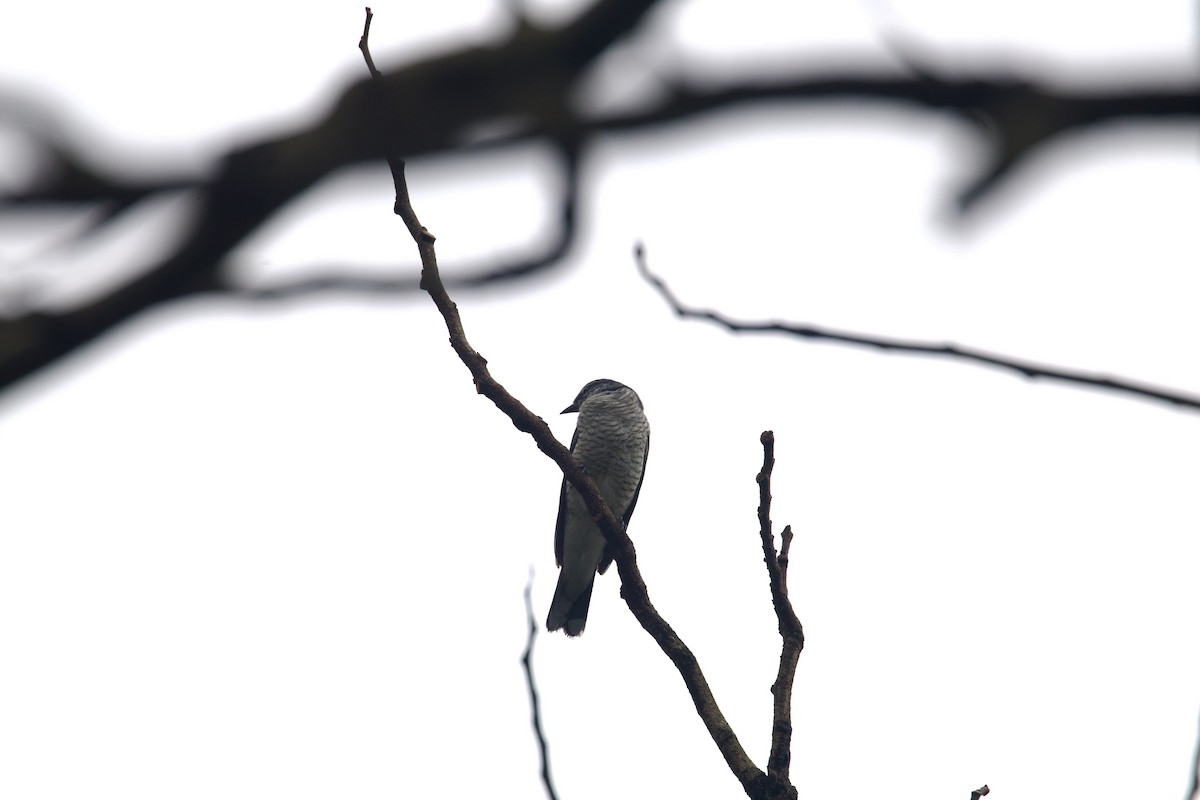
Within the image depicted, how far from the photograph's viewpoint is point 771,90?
1.31 metres

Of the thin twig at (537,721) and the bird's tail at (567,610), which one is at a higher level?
the bird's tail at (567,610)

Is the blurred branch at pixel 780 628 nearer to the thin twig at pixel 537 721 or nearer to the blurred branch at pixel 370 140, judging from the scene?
the thin twig at pixel 537 721

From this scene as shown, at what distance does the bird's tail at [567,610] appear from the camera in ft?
28.4

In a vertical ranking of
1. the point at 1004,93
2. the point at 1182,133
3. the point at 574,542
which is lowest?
the point at 1182,133

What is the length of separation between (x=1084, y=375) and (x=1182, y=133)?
2.80 ft

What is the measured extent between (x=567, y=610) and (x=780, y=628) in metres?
4.51

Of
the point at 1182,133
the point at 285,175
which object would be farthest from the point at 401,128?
the point at 1182,133

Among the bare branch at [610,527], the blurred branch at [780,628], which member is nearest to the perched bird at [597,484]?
the bare branch at [610,527]

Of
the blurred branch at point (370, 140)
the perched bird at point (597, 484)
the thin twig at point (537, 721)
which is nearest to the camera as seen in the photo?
the blurred branch at point (370, 140)

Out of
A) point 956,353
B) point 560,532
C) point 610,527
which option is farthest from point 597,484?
point 956,353

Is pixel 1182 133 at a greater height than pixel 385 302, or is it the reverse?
pixel 385 302

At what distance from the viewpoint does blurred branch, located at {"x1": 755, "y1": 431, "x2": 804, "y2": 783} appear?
159 inches

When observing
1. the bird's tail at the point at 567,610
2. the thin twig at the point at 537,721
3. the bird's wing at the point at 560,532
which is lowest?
the thin twig at the point at 537,721

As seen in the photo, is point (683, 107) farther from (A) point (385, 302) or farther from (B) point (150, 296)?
(B) point (150, 296)
